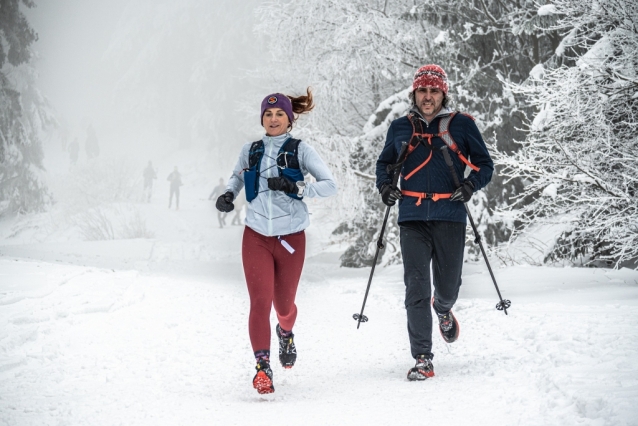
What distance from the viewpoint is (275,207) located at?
4.15 m

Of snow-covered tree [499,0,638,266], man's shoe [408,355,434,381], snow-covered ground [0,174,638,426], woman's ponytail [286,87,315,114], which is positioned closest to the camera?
snow-covered ground [0,174,638,426]

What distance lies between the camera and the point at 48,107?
2828 cm

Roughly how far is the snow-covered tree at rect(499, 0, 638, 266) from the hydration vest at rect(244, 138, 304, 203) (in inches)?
169

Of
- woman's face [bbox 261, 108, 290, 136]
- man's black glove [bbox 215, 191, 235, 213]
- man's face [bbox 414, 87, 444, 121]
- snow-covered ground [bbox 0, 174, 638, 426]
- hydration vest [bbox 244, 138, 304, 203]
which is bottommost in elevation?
snow-covered ground [bbox 0, 174, 638, 426]

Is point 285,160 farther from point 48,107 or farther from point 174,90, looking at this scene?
point 174,90

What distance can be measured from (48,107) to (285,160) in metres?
28.1

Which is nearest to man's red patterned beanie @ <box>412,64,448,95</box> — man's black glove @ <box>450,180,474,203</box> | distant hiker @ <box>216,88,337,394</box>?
man's black glove @ <box>450,180,474,203</box>

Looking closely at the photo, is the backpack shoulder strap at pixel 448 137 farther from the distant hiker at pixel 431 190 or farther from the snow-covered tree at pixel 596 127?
the snow-covered tree at pixel 596 127

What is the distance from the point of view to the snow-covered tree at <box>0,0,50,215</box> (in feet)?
73.7

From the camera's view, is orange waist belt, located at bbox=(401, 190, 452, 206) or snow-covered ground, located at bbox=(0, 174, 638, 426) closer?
snow-covered ground, located at bbox=(0, 174, 638, 426)

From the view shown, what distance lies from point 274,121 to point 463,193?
58.9 inches

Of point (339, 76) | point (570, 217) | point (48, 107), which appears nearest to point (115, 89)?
point (48, 107)

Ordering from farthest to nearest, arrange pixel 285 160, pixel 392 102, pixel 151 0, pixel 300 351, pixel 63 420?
pixel 151 0 < pixel 392 102 < pixel 300 351 < pixel 285 160 < pixel 63 420

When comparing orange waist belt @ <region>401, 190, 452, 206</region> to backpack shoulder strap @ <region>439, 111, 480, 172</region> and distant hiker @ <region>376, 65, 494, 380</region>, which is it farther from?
backpack shoulder strap @ <region>439, 111, 480, 172</region>
